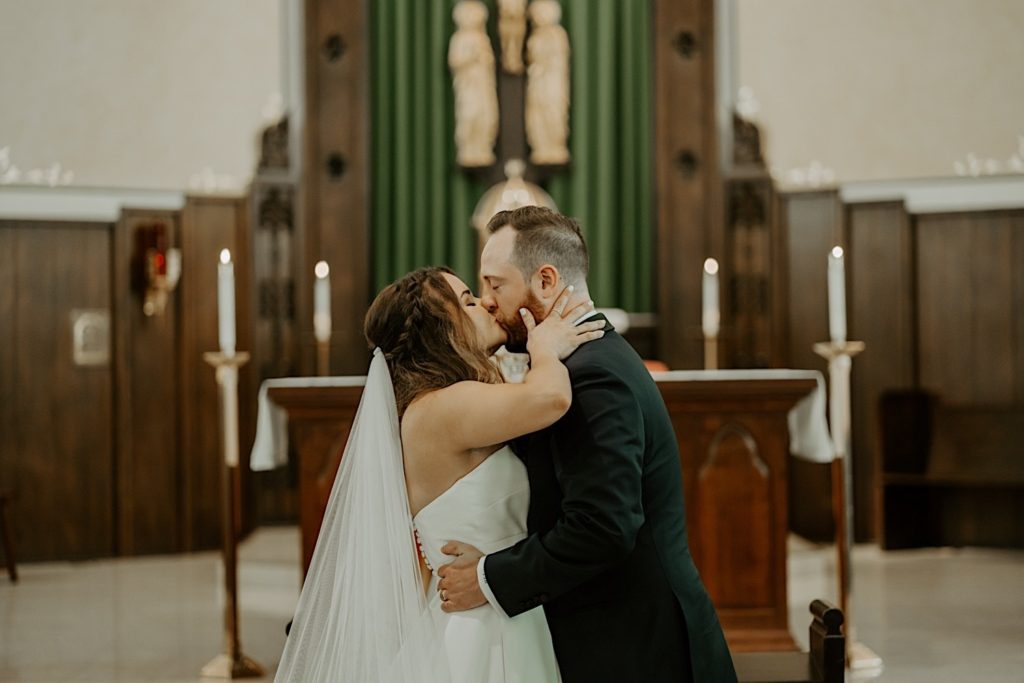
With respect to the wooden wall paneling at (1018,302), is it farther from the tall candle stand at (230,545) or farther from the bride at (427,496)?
the bride at (427,496)

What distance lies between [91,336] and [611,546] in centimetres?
594

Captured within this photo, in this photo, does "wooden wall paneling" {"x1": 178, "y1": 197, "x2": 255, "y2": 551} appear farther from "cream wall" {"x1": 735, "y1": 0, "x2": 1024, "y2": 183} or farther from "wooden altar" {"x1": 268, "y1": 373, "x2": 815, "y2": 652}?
"cream wall" {"x1": 735, "y1": 0, "x2": 1024, "y2": 183}

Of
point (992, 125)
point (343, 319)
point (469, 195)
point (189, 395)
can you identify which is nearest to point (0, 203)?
point (189, 395)

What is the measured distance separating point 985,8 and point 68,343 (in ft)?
20.6

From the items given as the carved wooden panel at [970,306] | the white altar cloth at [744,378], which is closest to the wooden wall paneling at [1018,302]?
the carved wooden panel at [970,306]

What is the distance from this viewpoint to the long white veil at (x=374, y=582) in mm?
2348

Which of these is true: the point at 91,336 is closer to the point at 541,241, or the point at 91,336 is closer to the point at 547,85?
the point at 547,85

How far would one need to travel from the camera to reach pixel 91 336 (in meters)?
7.21

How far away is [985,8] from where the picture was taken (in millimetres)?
7512

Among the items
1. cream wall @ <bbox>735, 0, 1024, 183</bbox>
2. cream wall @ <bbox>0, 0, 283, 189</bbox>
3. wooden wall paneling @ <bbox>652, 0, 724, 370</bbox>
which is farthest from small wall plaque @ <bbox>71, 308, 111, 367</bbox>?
cream wall @ <bbox>735, 0, 1024, 183</bbox>

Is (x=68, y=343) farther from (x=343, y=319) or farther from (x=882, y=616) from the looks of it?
(x=882, y=616)

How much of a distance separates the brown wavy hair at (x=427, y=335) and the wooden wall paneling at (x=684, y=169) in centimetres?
525

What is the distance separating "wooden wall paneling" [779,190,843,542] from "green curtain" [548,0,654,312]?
0.90 m

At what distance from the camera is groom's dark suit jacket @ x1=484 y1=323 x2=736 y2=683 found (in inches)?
79.4
